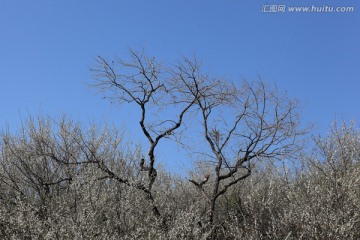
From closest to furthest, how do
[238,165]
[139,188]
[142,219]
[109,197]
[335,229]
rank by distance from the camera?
[335,229]
[109,197]
[142,219]
[139,188]
[238,165]

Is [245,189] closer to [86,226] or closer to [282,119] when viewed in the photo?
[282,119]

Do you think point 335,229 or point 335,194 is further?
point 335,194

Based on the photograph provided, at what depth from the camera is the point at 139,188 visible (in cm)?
1181

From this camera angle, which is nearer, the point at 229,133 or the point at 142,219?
the point at 142,219

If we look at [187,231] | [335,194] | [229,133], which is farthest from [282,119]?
[187,231]

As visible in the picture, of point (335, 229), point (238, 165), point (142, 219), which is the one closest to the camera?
point (335, 229)

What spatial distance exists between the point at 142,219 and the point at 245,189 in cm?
629

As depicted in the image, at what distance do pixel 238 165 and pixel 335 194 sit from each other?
360 centimetres

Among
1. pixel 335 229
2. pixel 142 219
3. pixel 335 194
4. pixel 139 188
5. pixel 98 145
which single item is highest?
pixel 98 145

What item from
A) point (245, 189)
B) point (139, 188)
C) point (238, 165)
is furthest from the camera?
point (245, 189)

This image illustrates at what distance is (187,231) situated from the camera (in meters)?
9.66

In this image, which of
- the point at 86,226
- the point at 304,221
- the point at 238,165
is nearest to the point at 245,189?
the point at 238,165

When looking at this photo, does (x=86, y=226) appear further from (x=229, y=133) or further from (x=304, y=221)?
(x=229, y=133)

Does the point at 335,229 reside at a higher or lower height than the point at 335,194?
lower
